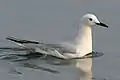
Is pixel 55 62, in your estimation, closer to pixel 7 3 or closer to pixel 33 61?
pixel 33 61

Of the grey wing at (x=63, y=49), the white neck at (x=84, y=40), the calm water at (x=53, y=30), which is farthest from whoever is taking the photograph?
the white neck at (x=84, y=40)

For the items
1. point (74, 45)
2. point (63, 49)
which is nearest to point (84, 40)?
point (74, 45)

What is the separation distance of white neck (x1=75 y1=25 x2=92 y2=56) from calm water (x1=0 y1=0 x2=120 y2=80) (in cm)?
20

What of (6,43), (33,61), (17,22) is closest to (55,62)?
(33,61)

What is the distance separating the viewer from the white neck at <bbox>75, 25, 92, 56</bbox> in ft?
31.5

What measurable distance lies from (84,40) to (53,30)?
103cm

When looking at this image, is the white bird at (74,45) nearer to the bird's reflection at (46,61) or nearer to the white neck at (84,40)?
the white neck at (84,40)

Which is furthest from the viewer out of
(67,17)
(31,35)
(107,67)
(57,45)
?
(67,17)

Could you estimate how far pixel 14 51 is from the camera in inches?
381

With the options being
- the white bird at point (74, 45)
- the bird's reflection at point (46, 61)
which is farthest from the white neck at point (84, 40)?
the bird's reflection at point (46, 61)

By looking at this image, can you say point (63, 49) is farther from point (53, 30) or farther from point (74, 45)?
point (53, 30)

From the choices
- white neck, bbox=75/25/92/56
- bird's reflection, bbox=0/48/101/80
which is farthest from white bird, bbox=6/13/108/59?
bird's reflection, bbox=0/48/101/80

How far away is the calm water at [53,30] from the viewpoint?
27.6 ft

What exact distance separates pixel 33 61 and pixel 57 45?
0.59 metres
